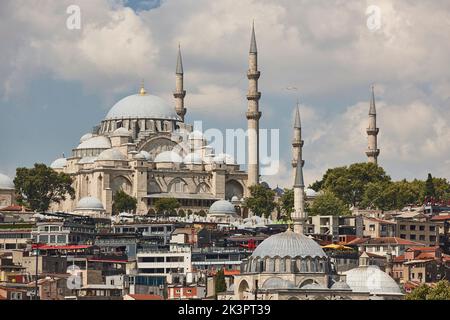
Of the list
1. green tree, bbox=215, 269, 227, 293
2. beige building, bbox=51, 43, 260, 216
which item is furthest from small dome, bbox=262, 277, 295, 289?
beige building, bbox=51, 43, 260, 216

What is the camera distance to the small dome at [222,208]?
85.3 metres

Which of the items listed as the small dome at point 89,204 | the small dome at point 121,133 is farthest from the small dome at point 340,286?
the small dome at point 121,133

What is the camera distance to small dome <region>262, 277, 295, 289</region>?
4856 cm

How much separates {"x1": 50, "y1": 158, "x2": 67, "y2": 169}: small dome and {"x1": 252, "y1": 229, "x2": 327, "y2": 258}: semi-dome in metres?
44.2

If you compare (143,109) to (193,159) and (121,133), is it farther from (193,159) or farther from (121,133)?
(193,159)

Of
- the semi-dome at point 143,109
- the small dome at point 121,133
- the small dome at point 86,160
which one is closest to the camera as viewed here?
the small dome at point 86,160

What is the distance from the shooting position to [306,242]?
5300 centimetres

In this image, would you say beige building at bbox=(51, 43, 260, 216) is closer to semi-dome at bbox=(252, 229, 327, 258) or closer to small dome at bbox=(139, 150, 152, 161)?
small dome at bbox=(139, 150, 152, 161)

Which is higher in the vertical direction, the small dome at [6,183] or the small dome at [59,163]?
the small dome at [59,163]

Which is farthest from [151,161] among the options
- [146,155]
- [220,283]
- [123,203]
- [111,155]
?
[220,283]

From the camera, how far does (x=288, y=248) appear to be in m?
52.2

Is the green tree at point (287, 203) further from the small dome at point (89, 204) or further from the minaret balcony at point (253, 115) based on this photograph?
the small dome at point (89, 204)

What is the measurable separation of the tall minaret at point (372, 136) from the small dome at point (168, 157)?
39.4 feet
